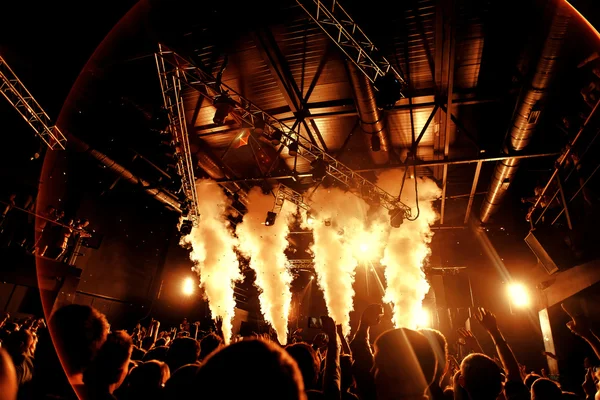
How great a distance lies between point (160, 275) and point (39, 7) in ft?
32.2

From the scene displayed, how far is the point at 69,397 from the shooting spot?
6.54 feet

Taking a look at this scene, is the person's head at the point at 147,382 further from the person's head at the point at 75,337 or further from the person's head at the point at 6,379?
the person's head at the point at 6,379

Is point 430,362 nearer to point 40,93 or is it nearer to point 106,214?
point 40,93

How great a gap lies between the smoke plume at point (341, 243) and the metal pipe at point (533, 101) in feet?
17.8

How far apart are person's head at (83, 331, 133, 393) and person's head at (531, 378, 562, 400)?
3.21 m

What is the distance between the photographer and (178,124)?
27.1 feet

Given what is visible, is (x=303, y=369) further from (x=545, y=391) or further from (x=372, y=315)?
(x=545, y=391)

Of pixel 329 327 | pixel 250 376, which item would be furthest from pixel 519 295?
pixel 250 376

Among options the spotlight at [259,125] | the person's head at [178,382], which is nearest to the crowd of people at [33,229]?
the spotlight at [259,125]

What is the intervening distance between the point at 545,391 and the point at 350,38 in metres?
5.54

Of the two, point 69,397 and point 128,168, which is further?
point 128,168

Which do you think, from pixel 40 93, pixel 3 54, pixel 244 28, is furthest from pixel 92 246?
pixel 244 28

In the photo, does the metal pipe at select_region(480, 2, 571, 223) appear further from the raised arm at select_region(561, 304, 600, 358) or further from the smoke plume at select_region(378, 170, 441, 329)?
the raised arm at select_region(561, 304, 600, 358)

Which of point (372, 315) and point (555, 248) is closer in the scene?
point (372, 315)
